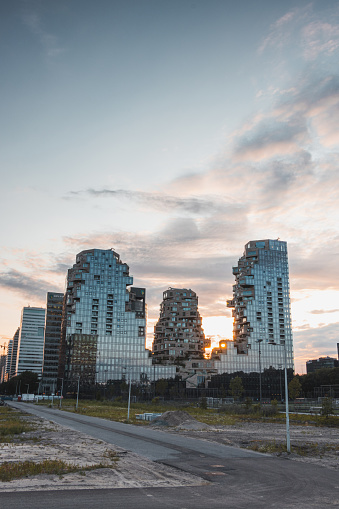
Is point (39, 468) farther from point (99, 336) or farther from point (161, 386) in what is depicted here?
point (99, 336)

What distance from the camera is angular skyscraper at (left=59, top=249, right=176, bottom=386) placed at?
624 feet

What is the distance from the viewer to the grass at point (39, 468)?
22.4m

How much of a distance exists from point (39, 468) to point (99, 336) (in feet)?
571

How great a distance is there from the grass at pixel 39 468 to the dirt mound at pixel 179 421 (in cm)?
3191

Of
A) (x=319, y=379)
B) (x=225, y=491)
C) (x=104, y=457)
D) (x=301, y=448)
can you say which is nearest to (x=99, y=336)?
(x=319, y=379)

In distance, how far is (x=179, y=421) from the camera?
5931 cm

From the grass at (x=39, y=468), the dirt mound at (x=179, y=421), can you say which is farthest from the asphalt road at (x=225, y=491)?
the dirt mound at (x=179, y=421)

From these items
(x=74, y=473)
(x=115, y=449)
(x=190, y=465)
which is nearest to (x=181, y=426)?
(x=115, y=449)

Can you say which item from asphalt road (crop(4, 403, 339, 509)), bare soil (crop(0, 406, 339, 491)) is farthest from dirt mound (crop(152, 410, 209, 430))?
asphalt road (crop(4, 403, 339, 509))

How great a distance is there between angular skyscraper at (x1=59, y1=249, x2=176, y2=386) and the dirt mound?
417 ft

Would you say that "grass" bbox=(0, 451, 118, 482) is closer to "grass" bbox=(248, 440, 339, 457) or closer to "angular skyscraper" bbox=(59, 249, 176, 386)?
"grass" bbox=(248, 440, 339, 457)

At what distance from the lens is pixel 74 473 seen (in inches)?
926

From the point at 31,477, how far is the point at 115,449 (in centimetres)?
1257

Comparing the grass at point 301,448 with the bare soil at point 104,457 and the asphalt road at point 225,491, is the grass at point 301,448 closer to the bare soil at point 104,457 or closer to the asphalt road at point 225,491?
the bare soil at point 104,457
